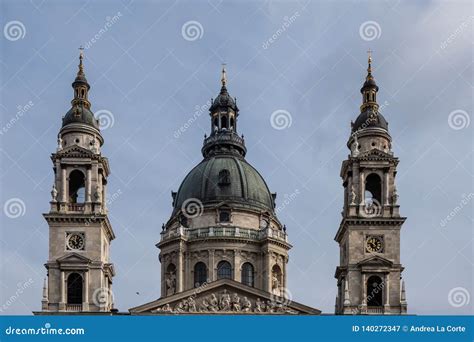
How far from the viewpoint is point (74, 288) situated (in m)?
66.3

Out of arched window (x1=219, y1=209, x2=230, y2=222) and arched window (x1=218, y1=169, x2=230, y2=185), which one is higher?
arched window (x1=218, y1=169, x2=230, y2=185)

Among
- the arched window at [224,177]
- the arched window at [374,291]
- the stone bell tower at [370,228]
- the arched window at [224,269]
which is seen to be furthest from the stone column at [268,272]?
the arched window at [374,291]

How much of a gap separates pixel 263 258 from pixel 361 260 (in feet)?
57.7

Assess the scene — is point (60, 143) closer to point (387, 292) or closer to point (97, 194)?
point (97, 194)

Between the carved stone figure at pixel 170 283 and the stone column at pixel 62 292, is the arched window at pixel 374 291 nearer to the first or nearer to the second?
the carved stone figure at pixel 170 283

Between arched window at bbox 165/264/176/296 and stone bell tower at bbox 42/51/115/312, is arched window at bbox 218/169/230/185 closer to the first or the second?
arched window at bbox 165/264/176/296

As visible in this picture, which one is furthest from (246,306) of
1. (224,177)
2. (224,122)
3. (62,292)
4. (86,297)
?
(224,122)

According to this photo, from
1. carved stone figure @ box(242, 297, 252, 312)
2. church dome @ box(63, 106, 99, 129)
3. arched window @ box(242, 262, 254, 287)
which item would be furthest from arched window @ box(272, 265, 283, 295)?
church dome @ box(63, 106, 99, 129)

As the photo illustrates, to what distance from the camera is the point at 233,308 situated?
220 feet

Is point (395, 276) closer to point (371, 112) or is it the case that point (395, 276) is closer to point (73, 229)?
point (371, 112)

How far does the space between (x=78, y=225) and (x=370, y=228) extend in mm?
21514

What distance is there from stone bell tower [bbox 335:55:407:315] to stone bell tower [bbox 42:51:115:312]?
1794cm

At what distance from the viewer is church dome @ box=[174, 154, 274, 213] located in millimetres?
85750

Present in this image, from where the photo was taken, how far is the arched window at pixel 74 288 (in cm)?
6625
